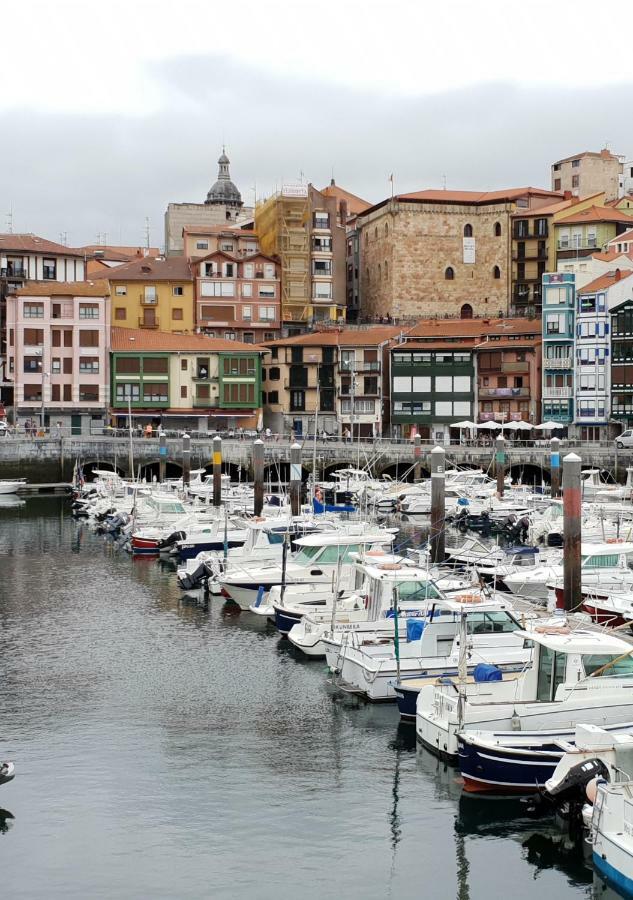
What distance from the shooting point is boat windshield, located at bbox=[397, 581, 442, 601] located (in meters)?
35.1

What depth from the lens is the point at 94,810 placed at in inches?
951

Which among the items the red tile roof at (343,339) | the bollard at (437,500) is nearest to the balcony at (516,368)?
the red tile roof at (343,339)

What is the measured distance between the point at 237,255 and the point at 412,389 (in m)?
28.4

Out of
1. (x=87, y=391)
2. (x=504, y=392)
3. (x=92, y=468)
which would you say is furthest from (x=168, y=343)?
(x=504, y=392)

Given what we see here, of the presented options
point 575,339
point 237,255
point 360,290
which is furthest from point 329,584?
point 360,290

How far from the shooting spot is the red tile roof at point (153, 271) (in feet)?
388

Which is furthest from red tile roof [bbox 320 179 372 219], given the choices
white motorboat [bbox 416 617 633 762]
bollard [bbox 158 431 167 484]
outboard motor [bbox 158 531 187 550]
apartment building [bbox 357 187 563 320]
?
white motorboat [bbox 416 617 633 762]

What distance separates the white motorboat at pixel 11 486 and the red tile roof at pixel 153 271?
31.2 metres

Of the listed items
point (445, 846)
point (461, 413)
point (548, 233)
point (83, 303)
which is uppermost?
point (548, 233)

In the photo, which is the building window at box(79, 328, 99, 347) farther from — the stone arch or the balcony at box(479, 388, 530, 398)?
the balcony at box(479, 388, 530, 398)

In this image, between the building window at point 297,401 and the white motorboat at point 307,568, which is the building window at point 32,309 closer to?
the building window at point 297,401

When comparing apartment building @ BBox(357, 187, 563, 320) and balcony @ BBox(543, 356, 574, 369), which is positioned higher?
apartment building @ BBox(357, 187, 563, 320)

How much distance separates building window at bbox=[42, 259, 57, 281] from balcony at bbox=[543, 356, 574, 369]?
47883mm

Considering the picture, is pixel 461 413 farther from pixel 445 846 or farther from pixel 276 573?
pixel 445 846
